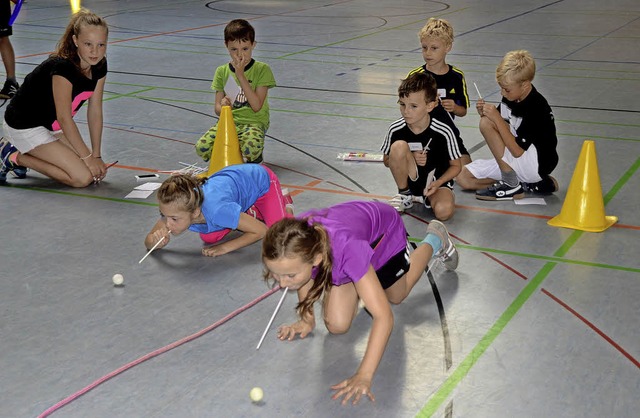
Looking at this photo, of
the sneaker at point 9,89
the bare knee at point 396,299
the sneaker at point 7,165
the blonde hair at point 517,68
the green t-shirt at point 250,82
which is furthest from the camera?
the sneaker at point 9,89

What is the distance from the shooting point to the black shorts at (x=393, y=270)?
346 centimetres

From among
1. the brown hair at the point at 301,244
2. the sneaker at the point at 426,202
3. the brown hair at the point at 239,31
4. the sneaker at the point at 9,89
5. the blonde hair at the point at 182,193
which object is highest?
the brown hair at the point at 239,31

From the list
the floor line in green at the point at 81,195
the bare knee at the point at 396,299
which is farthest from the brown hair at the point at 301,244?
the floor line in green at the point at 81,195

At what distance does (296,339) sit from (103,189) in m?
2.39

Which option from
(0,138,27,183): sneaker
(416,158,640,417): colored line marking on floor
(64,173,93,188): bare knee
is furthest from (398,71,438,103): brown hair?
(0,138,27,183): sneaker

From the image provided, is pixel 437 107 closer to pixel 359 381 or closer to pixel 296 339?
pixel 296 339

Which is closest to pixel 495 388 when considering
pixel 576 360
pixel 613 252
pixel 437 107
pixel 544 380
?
pixel 544 380

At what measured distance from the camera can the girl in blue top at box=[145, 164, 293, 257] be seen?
3.79 m

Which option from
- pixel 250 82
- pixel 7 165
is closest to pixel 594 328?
pixel 250 82

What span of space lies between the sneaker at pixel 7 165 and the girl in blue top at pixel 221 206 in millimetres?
1635

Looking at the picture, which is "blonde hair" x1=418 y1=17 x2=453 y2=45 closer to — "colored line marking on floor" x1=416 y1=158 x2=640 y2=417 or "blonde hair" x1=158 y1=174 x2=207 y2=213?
"colored line marking on floor" x1=416 y1=158 x2=640 y2=417

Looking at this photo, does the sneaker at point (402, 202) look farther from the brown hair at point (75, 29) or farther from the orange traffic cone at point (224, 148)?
the brown hair at point (75, 29)

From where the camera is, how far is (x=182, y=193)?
3789 mm

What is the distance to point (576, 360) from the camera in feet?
10.1
